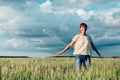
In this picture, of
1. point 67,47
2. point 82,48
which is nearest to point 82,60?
point 82,48

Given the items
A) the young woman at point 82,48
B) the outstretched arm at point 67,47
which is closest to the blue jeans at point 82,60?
A: the young woman at point 82,48

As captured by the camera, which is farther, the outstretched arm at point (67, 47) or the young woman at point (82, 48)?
the outstretched arm at point (67, 47)

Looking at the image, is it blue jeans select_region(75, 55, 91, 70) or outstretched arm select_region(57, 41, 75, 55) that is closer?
blue jeans select_region(75, 55, 91, 70)

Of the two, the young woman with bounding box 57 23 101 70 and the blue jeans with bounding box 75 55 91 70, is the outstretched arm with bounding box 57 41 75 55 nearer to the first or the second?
the young woman with bounding box 57 23 101 70

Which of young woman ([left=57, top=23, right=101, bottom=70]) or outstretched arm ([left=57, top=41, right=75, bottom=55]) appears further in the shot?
outstretched arm ([left=57, top=41, right=75, bottom=55])

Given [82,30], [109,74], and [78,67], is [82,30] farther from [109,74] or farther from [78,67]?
[109,74]

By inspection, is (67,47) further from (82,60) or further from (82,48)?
(82,60)

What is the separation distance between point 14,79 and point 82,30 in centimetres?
358

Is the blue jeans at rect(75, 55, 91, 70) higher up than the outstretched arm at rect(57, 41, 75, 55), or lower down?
lower down

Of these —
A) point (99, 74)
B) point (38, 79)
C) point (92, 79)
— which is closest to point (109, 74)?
point (99, 74)

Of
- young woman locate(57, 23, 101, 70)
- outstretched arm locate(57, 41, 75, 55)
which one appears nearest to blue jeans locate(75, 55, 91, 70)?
young woman locate(57, 23, 101, 70)

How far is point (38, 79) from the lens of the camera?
7223 millimetres

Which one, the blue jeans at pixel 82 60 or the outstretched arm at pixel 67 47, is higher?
the outstretched arm at pixel 67 47

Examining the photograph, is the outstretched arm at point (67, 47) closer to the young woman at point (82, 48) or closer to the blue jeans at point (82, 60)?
the young woman at point (82, 48)
